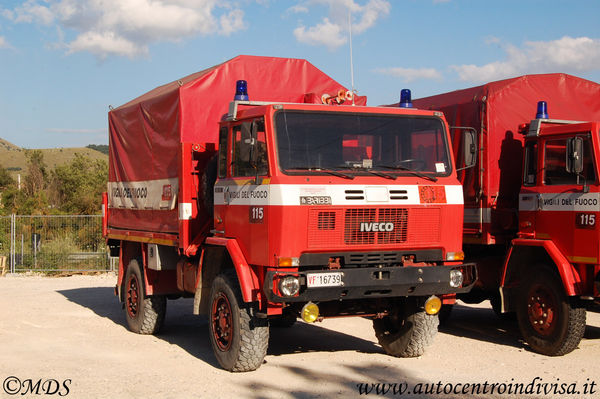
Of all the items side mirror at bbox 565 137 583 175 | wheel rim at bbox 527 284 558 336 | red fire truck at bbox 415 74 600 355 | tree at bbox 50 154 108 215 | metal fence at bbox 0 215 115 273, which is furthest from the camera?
tree at bbox 50 154 108 215

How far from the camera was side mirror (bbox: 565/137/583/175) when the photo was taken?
336 inches

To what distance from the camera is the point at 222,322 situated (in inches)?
333

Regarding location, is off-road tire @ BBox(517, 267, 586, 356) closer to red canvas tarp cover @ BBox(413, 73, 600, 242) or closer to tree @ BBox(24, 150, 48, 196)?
red canvas tarp cover @ BBox(413, 73, 600, 242)

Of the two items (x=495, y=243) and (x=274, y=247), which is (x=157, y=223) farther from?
(x=495, y=243)

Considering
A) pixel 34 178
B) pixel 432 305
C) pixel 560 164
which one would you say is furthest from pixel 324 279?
pixel 34 178

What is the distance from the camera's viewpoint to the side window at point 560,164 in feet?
28.7

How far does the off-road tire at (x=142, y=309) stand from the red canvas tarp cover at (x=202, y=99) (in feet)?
3.07

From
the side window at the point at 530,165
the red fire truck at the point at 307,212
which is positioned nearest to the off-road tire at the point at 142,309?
the red fire truck at the point at 307,212

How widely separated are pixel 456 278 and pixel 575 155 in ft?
6.76

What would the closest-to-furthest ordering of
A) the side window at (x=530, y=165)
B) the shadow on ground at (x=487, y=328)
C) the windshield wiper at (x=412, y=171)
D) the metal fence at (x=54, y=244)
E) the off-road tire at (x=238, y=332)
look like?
the off-road tire at (x=238, y=332), the windshield wiper at (x=412, y=171), the side window at (x=530, y=165), the shadow on ground at (x=487, y=328), the metal fence at (x=54, y=244)

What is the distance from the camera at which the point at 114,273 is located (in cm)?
2320

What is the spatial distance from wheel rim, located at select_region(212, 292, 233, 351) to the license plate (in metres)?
1.23

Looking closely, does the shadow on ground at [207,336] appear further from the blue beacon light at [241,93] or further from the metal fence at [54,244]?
the metal fence at [54,244]

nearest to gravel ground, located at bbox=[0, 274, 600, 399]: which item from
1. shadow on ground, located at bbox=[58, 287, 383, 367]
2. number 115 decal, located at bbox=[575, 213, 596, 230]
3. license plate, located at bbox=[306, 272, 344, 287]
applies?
shadow on ground, located at bbox=[58, 287, 383, 367]
